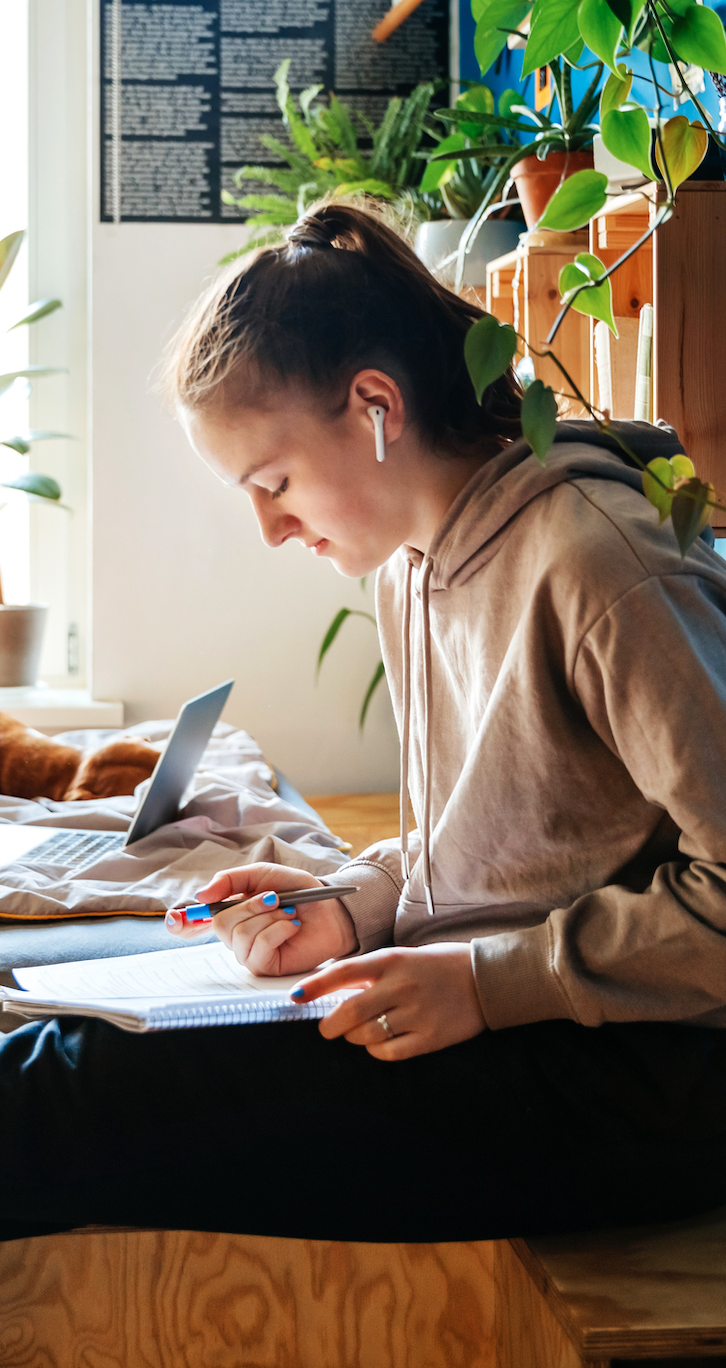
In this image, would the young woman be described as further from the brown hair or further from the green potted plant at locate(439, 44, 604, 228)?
the green potted plant at locate(439, 44, 604, 228)

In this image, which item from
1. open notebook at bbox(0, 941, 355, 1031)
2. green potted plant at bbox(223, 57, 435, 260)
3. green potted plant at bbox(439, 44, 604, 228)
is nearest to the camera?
open notebook at bbox(0, 941, 355, 1031)

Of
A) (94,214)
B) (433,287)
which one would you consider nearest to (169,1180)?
(433,287)

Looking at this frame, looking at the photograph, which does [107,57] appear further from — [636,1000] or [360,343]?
[636,1000]

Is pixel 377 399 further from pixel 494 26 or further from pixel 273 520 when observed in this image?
pixel 494 26

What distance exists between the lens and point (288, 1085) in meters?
0.79

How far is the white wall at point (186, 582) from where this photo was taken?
9.73 ft

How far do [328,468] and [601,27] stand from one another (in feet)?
1.25

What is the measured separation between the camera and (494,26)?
1.06 meters

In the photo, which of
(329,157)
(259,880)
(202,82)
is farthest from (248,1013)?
(202,82)

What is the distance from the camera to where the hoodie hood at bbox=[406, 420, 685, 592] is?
84 cm

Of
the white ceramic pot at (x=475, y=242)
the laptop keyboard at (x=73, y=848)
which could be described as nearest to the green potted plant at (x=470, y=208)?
the white ceramic pot at (x=475, y=242)

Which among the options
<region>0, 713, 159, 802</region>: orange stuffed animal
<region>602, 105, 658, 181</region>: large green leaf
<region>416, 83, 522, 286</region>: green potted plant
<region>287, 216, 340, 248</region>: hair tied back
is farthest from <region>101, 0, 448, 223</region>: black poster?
<region>602, 105, 658, 181</region>: large green leaf

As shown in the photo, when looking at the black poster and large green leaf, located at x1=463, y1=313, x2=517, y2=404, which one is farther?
the black poster

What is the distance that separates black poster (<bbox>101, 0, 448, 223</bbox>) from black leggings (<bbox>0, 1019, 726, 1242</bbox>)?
2.63 metres
